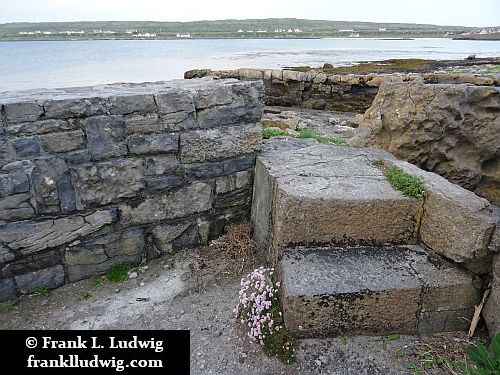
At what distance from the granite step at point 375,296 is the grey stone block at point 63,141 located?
1717 millimetres

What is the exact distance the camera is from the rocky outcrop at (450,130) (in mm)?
3834

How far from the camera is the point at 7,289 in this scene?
124 inches

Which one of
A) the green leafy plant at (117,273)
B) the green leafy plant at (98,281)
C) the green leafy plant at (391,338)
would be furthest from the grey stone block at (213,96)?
the green leafy plant at (391,338)

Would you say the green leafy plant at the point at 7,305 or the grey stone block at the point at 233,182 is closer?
the green leafy plant at the point at 7,305

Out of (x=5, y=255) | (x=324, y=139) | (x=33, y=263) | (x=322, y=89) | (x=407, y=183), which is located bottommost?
(x=322, y=89)

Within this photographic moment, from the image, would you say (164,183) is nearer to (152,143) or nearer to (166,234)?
(152,143)

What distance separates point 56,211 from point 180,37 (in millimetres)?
91657

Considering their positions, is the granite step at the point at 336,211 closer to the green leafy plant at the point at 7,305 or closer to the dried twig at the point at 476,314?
the dried twig at the point at 476,314

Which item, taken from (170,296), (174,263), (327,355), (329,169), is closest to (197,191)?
(174,263)

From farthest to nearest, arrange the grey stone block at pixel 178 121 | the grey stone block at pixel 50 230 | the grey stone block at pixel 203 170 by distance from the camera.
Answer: the grey stone block at pixel 203 170, the grey stone block at pixel 178 121, the grey stone block at pixel 50 230

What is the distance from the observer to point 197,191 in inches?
143

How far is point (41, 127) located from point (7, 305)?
1.35m

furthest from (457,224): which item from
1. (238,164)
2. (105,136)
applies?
(105,136)

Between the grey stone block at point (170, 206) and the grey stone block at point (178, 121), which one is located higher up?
the grey stone block at point (178, 121)
